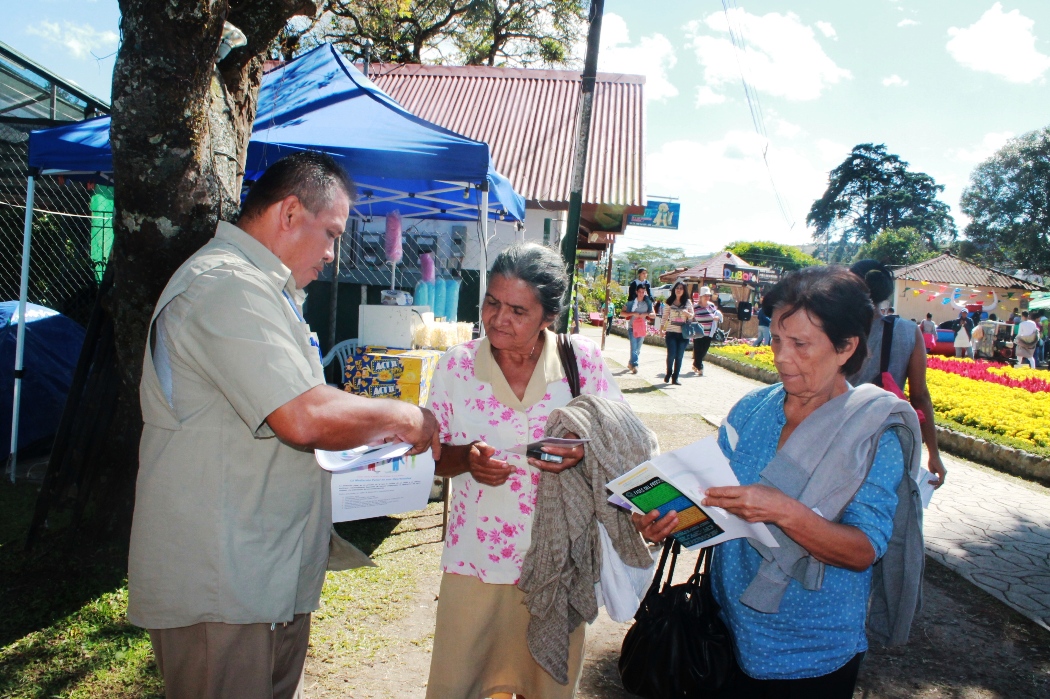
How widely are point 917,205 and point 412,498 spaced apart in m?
101

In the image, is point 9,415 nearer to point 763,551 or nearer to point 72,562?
point 72,562

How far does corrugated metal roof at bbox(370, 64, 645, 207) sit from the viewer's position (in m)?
15.6

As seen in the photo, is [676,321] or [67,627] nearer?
[67,627]

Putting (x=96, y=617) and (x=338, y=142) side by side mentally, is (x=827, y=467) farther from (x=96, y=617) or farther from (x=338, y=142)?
(x=338, y=142)

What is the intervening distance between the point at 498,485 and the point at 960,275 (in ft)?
166

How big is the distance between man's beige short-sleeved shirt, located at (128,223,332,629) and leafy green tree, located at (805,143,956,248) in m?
96.5

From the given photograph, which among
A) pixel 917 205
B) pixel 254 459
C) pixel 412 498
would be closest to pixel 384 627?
pixel 412 498

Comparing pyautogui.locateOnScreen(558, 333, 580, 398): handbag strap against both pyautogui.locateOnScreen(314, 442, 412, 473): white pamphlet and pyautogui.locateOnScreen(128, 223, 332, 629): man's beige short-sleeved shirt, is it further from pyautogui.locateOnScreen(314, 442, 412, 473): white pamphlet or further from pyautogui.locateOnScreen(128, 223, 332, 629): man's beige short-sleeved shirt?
pyautogui.locateOnScreen(128, 223, 332, 629): man's beige short-sleeved shirt

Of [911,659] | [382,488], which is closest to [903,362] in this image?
[911,659]

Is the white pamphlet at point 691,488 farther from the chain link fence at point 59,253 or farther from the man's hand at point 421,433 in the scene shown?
the chain link fence at point 59,253

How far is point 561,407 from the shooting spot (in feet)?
7.17

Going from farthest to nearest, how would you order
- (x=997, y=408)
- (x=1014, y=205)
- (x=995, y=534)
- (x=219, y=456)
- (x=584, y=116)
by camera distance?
(x=1014, y=205), (x=584, y=116), (x=997, y=408), (x=995, y=534), (x=219, y=456)

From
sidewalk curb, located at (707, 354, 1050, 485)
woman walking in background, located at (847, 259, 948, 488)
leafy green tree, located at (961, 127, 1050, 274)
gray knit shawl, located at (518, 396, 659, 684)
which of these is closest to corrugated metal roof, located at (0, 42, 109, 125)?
gray knit shawl, located at (518, 396, 659, 684)

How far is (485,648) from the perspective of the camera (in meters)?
2.30
